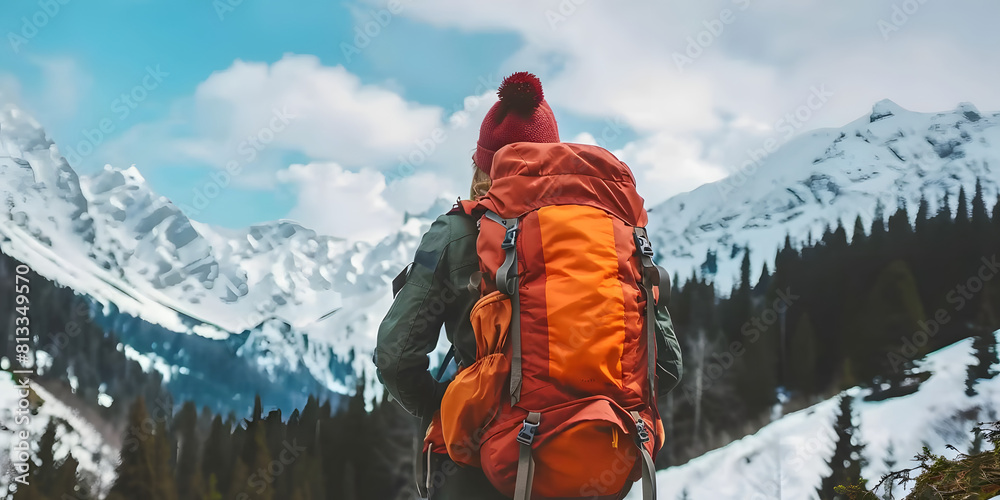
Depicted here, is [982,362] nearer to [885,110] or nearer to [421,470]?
[885,110]

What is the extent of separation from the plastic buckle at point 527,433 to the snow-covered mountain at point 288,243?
12.7ft

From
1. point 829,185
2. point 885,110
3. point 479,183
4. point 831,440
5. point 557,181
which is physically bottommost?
point 831,440

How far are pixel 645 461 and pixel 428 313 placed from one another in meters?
0.51

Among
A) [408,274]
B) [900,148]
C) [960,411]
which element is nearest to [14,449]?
[408,274]

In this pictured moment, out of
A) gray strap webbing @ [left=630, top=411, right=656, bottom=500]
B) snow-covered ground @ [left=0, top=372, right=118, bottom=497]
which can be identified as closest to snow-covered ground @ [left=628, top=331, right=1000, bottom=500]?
gray strap webbing @ [left=630, top=411, right=656, bottom=500]

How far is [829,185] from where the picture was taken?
468cm

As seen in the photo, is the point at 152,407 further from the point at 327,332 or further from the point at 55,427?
the point at 327,332

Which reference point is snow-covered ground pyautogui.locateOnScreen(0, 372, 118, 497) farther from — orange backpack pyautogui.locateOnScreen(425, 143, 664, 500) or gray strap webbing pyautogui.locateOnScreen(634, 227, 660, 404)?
gray strap webbing pyautogui.locateOnScreen(634, 227, 660, 404)

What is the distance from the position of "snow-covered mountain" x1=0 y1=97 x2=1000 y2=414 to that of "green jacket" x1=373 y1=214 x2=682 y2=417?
3.68m

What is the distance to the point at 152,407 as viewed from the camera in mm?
6395

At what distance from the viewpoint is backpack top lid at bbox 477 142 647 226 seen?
1386 millimetres

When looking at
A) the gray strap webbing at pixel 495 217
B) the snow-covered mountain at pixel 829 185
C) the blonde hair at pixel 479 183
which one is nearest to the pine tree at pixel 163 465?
the snow-covered mountain at pixel 829 185

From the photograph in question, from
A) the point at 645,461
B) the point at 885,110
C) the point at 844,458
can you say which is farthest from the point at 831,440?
the point at 645,461

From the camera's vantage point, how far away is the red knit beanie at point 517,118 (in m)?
1.61
